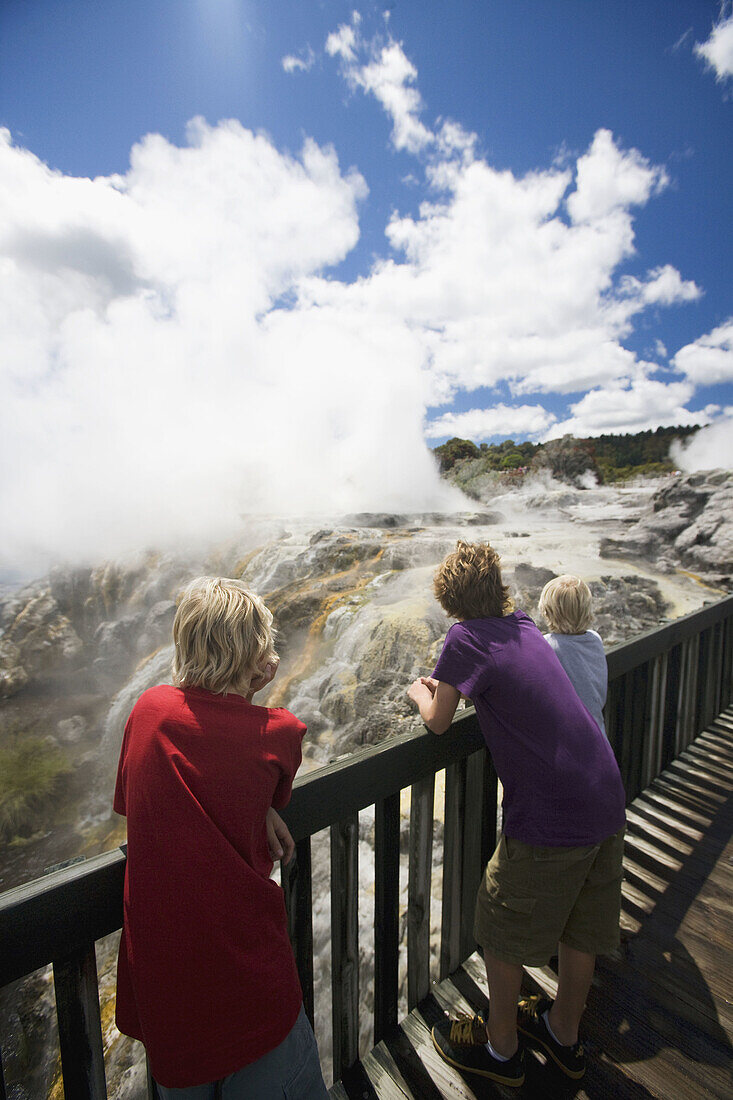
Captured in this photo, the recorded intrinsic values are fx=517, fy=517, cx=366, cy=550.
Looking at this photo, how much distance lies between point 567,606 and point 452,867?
1089mm

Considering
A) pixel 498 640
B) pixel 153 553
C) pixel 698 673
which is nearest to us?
pixel 498 640

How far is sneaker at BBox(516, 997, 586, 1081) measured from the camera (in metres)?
1.64

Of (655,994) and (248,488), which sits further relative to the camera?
(248,488)

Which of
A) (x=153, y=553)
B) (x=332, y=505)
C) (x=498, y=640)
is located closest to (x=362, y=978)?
(x=498, y=640)

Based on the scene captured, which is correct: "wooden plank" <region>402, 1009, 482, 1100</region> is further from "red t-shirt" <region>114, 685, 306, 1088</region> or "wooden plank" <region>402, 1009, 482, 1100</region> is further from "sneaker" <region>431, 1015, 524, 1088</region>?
"red t-shirt" <region>114, 685, 306, 1088</region>

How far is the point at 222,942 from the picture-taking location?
1.00 m

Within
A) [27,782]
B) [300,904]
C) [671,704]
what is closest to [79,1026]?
[300,904]

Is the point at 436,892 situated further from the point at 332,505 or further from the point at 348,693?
the point at 332,505

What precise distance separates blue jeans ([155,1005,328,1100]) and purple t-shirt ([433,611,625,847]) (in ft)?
2.40

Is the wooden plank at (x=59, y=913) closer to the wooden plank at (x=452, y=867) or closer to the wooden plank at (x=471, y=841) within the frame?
the wooden plank at (x=452, y=867)

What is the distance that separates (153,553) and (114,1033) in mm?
15266

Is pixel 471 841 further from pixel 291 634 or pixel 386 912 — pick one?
pixel 291 634

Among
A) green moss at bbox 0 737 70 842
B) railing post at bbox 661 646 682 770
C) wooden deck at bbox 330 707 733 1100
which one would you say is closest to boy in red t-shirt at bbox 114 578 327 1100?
wooden deck at bbox 330 707 733 1100

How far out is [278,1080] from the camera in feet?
3.50
